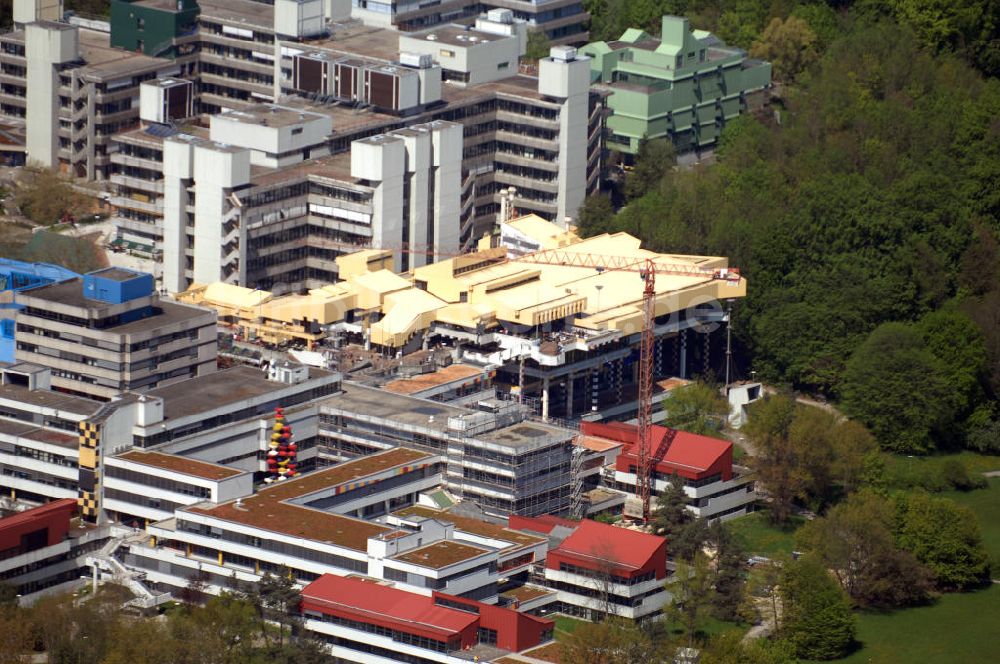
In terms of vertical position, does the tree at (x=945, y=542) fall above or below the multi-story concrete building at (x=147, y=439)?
below

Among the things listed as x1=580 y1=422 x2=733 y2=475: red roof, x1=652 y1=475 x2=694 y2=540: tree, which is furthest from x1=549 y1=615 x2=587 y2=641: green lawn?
x1=580 y1=422 x2=733 y2=475: red roof

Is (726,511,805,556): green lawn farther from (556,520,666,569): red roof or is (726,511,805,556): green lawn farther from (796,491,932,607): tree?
(556,520,666,569): red roof

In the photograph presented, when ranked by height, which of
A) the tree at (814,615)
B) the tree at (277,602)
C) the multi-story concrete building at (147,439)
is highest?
the multi-story concrete building at (147,439)

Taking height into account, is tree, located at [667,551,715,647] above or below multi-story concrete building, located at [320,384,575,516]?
below

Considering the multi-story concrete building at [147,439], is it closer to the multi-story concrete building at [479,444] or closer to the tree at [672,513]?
the multi-story concrete building at [479,444]

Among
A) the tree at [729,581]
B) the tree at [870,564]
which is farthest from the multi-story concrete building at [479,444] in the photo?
the tree at [870,564]

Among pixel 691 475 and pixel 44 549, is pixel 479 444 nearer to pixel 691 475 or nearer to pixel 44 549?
pixel 691 475
